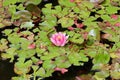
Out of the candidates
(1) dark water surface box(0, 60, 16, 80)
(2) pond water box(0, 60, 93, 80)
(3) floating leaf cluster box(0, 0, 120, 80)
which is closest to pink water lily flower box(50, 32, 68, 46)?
(3) floating leaf cluster box(0, 0, 120, 80)

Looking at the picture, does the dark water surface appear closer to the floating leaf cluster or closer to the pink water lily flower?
the floating leaf cluster

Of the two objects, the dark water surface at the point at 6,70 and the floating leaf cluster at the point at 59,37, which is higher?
the floating leaf cluster at the point at 59,37

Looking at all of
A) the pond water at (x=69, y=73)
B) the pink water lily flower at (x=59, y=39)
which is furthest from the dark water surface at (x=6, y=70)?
the pink water lily flower at (x=59, y=39)

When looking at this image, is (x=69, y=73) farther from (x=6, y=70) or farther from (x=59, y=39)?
(x=6, y=70)

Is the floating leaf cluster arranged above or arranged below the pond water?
above

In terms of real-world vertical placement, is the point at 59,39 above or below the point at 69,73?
above

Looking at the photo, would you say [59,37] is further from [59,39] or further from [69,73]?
[69,73]

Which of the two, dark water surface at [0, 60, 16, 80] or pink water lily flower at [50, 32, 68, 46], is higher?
pink water lily flower at [50, 32, 68, 46]

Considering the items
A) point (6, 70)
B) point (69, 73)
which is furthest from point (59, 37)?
point (6, 70)

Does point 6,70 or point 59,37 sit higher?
point 59,37

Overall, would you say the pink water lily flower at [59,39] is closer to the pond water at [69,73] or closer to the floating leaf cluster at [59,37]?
the floating leaf cluster at [59,37]

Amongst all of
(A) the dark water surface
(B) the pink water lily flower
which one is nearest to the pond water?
(A) the dark water surface

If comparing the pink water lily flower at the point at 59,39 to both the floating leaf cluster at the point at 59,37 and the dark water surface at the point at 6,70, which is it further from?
the dark water surface at the point at 6,70

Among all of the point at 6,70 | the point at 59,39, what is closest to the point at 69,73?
the point at 59,39
